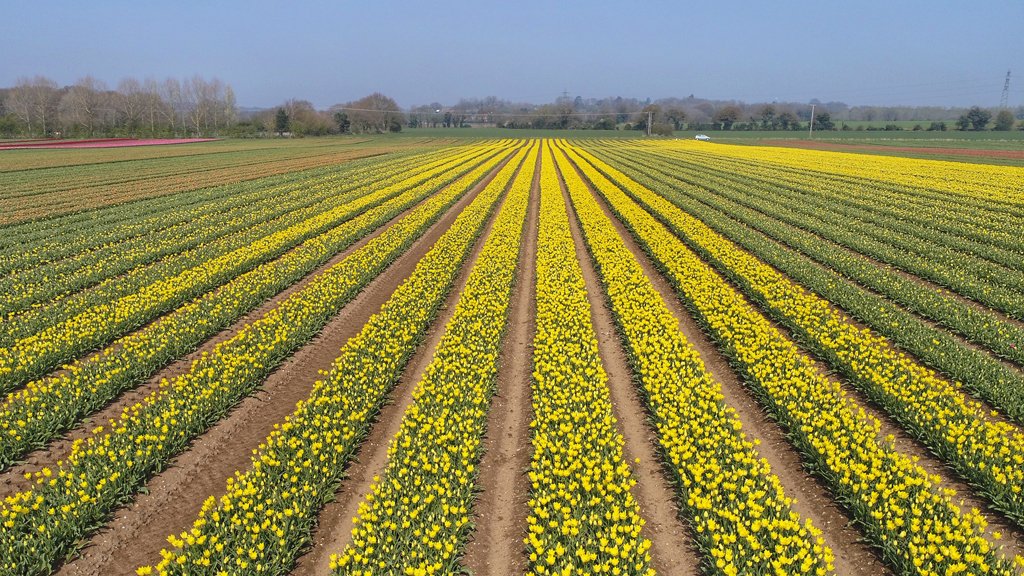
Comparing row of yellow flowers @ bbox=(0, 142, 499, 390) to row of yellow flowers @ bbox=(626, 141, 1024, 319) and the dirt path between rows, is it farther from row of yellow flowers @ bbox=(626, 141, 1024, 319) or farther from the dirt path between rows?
row of yellow flowers @ bbox=(626, 141, 1024, 319)

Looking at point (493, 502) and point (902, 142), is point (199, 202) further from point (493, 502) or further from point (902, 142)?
point (902, 142)

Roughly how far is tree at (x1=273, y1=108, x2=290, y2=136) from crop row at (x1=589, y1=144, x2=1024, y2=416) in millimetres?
127796

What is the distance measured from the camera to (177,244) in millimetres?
19844

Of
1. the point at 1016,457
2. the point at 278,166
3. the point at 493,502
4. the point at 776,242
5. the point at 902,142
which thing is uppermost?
the point at 902,142

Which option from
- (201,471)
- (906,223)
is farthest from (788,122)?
(201,471)

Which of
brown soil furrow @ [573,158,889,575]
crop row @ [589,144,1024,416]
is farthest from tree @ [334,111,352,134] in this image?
brown soil furrow @ [573,158,889,575]

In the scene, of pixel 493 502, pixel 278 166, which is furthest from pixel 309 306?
pixel 278 166

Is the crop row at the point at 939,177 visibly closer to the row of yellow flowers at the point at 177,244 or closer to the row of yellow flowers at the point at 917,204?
the row of yellow flowers at the point at 917,204

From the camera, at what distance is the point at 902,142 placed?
305 ft

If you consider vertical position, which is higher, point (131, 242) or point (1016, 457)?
point (131, 242)

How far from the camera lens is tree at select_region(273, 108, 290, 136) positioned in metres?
128

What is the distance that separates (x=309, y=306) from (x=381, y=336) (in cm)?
296

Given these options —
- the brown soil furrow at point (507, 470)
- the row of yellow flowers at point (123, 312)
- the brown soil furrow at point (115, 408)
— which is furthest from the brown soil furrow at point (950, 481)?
the row of yellow flowers at point (123, 312)

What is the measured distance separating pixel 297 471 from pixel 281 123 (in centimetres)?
13840
